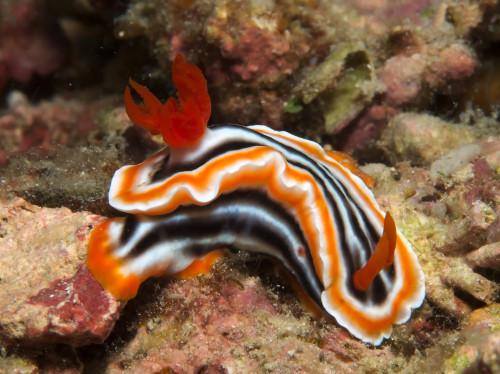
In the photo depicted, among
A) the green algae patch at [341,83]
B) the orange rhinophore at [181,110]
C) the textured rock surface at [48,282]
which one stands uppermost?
the orange rhinophore at [181,110]

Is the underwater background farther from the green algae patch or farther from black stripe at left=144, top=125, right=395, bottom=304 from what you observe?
black stripe at left=144, top=125, right=395, bottom=304

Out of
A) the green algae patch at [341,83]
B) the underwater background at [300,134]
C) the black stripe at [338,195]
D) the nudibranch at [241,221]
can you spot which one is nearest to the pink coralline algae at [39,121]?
the underwater background at [300,134]

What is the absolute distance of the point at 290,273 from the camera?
283 centimetres

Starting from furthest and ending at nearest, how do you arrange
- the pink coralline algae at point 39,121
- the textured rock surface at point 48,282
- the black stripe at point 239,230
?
the pink coralline algae at point 39,121, the black stripe at point 239,230, the textured rock surface at point 48,282

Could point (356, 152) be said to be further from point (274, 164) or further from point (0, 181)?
point (0, 181)

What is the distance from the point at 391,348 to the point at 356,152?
271 cm

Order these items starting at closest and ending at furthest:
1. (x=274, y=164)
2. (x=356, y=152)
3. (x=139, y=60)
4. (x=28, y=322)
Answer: (x=28, y=322) < (x=274, y=164) < (x=356, y=152) < (x=139, y=60)

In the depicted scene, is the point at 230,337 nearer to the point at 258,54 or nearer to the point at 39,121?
the point at 258,54

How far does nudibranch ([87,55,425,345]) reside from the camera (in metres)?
2.39

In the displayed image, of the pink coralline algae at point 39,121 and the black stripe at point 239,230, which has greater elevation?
the black stripe at point 239,230

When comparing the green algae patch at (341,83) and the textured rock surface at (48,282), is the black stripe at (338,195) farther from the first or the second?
A: the green algae patch at (341,83)

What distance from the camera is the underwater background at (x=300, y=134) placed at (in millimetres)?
2279

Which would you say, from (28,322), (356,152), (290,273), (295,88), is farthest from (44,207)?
(356,152)

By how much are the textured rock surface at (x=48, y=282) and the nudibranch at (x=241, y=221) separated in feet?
0.37
